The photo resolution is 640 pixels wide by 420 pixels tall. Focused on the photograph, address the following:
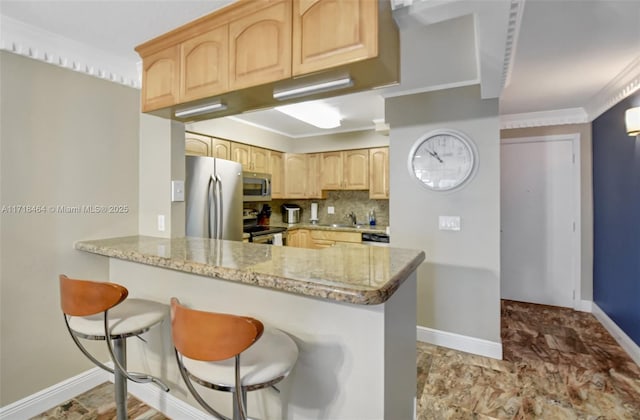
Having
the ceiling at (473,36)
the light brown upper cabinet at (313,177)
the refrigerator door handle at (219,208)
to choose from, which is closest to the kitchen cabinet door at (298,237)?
the light brown upper cabinet at (313,177)

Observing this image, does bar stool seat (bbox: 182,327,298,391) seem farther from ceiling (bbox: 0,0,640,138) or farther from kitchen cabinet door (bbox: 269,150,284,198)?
kitchen cabinet door (bbox: 269,150,284,198)

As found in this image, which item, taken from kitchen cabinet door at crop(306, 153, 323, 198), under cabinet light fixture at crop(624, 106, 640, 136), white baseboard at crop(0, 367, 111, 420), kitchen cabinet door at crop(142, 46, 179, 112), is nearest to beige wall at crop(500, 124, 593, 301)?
under cabinet light fixture at crop(624, 106, 640, 136)

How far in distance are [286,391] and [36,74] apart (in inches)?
91.6

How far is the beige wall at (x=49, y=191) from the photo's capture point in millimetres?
1767

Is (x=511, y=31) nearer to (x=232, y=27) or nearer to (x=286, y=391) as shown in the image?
(x=232, y=27)

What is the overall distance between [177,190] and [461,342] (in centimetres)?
265

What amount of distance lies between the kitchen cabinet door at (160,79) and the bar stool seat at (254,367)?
4.71 feet

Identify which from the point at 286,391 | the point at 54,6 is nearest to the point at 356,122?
the point at 54,6

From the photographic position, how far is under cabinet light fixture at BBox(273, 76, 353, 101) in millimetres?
1408

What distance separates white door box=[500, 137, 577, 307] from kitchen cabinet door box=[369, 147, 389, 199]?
Answer: 1.47 metres

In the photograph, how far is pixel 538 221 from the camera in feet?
12.2

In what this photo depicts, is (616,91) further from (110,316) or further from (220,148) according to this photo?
(110,316)

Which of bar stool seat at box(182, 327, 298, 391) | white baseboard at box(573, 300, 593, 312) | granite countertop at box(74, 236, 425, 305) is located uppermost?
granite countertop at box(74, 236, 425, 305)

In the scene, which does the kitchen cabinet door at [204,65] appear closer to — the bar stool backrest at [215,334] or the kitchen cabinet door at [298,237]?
the bar stool backrest at [215,334]
